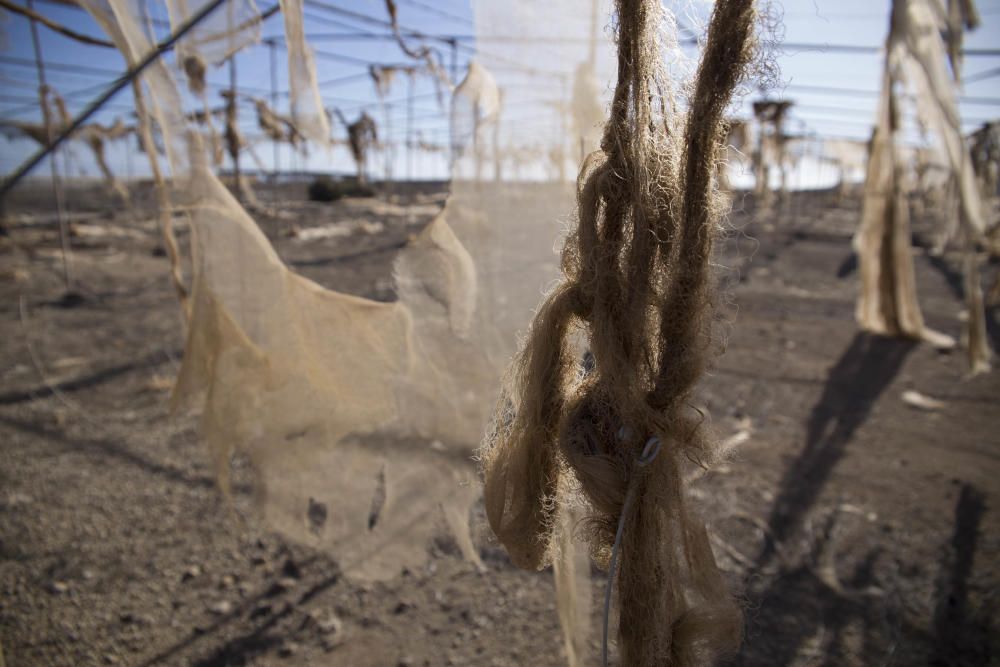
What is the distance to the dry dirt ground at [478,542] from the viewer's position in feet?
5.78

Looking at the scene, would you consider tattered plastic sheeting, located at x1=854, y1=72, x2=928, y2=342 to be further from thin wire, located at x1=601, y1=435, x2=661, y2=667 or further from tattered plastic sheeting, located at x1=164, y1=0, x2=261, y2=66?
thin wire, located at x1=601, y1=435, x2=661, y2=667

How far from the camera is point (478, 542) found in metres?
2.29

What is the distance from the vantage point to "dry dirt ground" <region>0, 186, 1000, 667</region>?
5.78 feet

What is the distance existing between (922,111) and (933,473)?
1976 millimetres

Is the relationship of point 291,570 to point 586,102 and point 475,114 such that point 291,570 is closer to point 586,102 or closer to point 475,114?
point 475,114

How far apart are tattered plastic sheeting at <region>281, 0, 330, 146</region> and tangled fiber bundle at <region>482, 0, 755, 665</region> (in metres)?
0.97

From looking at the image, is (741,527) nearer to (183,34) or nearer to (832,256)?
(183,34)

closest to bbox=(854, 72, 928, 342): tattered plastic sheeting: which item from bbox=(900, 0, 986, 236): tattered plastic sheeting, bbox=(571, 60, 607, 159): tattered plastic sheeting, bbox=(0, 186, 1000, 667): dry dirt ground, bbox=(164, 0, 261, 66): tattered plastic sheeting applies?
bbox=(0, 186, 1000, 667): dry dirt ground

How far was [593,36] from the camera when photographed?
5.31ft

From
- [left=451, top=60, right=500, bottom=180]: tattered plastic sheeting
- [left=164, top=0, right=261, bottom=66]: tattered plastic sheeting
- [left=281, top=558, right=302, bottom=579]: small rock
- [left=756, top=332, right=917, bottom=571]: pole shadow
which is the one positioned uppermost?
[left=164, top=0, right=261, bottom=66]: tattered plastic sheeting

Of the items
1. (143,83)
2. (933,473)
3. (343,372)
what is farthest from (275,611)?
(933,473)

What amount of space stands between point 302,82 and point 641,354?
1.20 meters

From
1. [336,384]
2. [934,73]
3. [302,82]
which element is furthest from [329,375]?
[934,73]

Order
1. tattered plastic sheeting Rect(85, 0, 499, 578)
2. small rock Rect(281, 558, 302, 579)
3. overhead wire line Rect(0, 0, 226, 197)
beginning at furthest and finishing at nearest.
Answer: small rock Rect(281, 558, 302, 579), tattered plastic sheeting Rect(85, 0, 499, 578), overhead wire line Rect(0, 0, 226, 197)
